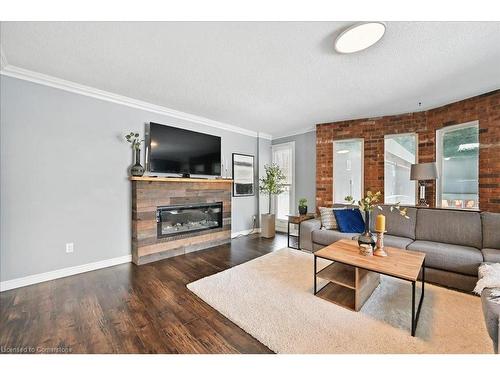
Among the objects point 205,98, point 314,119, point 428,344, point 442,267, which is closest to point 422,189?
point 442,267

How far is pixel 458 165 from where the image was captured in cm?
307

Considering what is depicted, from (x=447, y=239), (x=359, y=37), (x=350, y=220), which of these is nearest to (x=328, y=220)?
(x=350, y=220)

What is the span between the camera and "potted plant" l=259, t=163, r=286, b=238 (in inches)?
176

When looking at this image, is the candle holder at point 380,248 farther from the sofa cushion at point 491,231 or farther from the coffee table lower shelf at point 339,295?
the sofa cushion at point 491,231

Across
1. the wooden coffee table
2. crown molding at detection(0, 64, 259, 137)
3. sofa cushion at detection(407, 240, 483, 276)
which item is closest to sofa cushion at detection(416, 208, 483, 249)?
sofa cushion at detection(407, 240, 483, 276)

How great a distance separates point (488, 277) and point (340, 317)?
124 cm

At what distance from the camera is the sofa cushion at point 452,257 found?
2.11m

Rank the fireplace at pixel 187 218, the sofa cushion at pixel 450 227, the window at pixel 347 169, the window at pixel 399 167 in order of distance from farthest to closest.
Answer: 1. the window at pixel 347 169
2. the window at pixel 399 167
3. the fireplace at pixel 187 218
4. the sofa cushion at pixel 450 227

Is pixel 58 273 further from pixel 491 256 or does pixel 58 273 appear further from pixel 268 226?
pixel 491 256

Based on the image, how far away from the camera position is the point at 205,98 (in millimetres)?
2945

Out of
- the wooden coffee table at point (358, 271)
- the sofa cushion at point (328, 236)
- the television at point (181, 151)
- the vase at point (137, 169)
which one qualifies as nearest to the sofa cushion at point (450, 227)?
the sofa cushion at point (328, 236)

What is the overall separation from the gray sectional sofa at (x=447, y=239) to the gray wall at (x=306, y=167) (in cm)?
140

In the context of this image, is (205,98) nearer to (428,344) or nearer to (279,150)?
(279,150)
